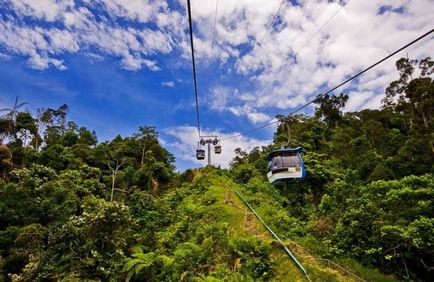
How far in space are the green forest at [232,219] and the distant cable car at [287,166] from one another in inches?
81.9

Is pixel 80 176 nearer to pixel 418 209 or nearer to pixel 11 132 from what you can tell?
pixel 11 132

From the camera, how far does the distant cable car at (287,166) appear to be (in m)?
22.1

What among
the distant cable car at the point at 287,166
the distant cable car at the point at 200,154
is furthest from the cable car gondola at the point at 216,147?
the distant cable car at the point at 287,166

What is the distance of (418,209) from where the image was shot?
11.9m

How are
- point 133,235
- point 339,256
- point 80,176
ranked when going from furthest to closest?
point 80,176, point 133,235, point 339,256

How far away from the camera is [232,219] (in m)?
19.0

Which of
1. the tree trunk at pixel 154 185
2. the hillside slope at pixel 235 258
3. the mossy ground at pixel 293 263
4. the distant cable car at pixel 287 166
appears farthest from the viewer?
the tree trunk at pixel 154 185

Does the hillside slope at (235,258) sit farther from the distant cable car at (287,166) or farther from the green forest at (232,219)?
the distant cable car at (287,166)

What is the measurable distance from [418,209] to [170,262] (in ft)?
30.0

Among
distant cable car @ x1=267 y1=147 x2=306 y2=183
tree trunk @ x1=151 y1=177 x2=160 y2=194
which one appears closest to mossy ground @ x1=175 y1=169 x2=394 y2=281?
distant cable car @ x1=267 y1=147 x2=306 y2=183

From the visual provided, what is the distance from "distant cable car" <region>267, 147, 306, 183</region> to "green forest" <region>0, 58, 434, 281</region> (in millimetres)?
2081

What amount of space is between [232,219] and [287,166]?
5447 mm

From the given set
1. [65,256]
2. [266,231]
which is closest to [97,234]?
[65,256]

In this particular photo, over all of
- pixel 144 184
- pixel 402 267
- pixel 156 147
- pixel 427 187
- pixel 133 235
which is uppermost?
pixel 156 147
